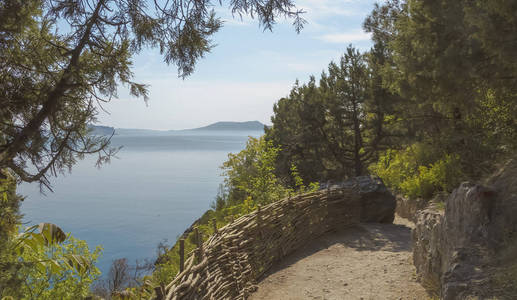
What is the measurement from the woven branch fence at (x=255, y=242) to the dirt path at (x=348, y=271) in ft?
0.75

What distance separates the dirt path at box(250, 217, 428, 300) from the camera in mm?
4208

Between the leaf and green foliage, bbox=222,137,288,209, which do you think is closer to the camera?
the leaf

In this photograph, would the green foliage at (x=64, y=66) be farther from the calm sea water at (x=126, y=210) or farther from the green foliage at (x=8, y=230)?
the calm sea water at (x=126, y=210)

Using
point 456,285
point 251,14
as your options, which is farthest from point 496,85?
point 251,14

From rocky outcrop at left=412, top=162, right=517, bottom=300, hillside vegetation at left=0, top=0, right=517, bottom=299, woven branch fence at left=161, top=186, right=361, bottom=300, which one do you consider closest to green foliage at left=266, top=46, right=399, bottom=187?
hillside vegetation at left=0, top=0, right=517, bottom=299

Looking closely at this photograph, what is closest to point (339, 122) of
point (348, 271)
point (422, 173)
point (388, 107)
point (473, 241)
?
point (388, 107)

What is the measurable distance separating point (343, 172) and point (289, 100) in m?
2.95

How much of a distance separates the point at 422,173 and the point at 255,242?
4709 mm

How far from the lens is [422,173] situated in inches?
303

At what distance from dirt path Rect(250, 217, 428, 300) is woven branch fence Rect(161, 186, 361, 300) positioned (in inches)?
9.0

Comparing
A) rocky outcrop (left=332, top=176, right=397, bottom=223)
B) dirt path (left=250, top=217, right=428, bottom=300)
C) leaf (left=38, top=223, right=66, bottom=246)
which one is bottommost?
dirt path (left=250, top=217, right=428, bottom=300)

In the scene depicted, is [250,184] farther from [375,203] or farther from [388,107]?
[388,107]

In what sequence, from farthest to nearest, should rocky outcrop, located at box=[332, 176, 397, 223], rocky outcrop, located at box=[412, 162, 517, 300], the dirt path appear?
1. rocky outcrop, located at box=[332, 176, 397, 223]
2. the dirt path
3. rocky outcrop, located at box=[412, 162, 517, 300]

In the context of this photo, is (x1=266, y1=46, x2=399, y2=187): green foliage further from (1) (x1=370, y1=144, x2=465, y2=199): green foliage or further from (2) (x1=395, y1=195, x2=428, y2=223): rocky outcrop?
(2) (x1=395, y1=195, x2=428, y2=223): rocky outcrop
